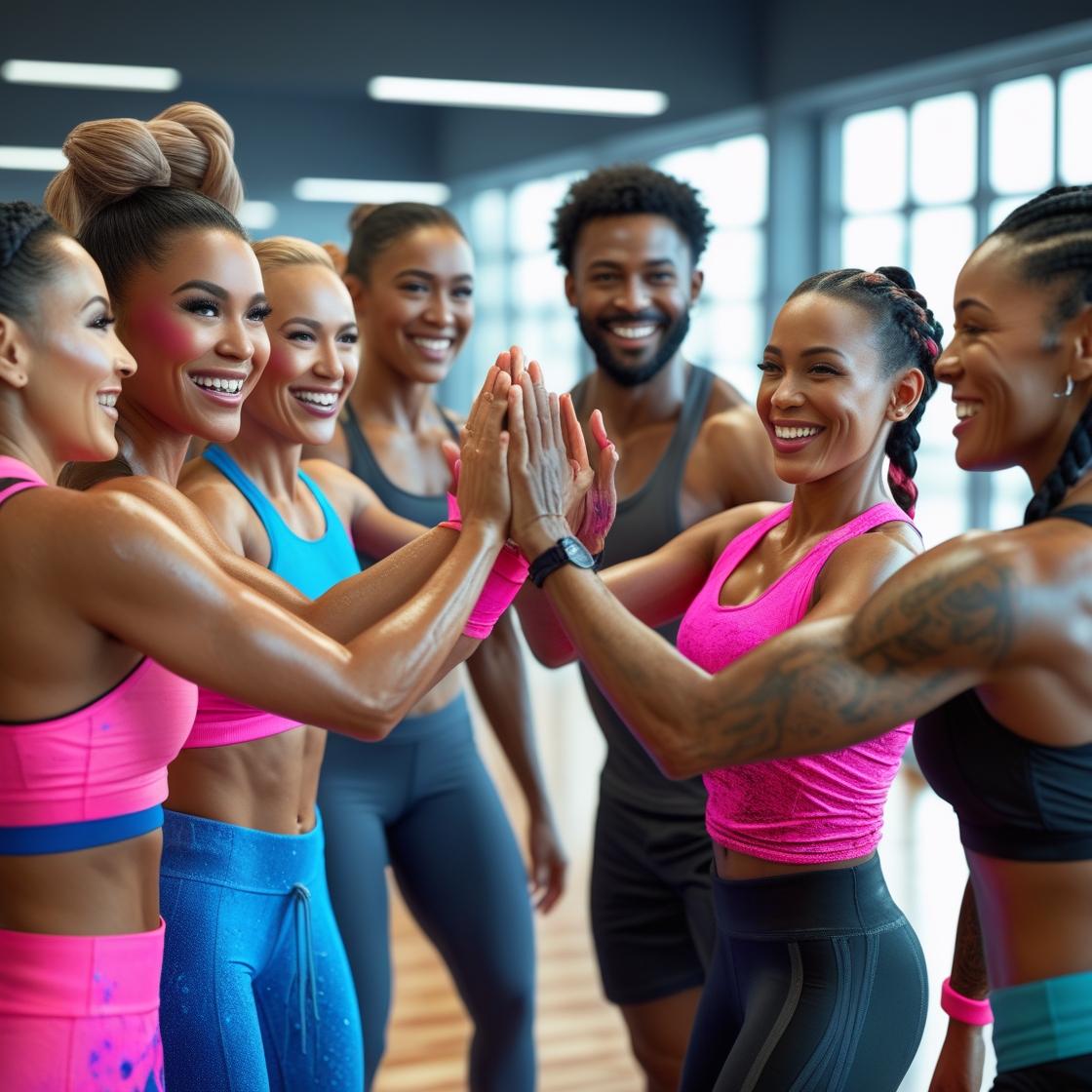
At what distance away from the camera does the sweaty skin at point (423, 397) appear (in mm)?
2941

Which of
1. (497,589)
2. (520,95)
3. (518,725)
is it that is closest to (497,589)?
(497,589)

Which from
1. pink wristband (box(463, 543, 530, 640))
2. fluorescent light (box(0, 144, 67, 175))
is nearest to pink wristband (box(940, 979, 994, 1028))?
pink wristband (box(463, 543, 530, 640))

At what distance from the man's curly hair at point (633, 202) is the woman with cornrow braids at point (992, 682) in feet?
4.84

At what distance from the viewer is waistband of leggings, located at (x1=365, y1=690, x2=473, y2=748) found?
102 inches

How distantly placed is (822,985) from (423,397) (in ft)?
5.90

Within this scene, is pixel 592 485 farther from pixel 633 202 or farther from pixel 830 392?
pixel 633 202

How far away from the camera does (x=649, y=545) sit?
2697 mm

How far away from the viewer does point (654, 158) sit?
1028 centimetres

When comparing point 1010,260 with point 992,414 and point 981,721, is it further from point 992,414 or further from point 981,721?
point 981,721

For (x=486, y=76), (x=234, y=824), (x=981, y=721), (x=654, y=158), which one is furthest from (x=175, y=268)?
(x=654, y=158)

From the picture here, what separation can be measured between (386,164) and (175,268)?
11668 millimetres

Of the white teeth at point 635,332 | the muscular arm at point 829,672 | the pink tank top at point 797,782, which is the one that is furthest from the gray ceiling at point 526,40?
the muscular arm at point 829,672

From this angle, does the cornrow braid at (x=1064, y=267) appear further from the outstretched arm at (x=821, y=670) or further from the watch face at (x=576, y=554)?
the watch face at (x=576, y=554)

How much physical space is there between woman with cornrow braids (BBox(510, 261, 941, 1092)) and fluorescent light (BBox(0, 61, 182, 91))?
7.01 metres
